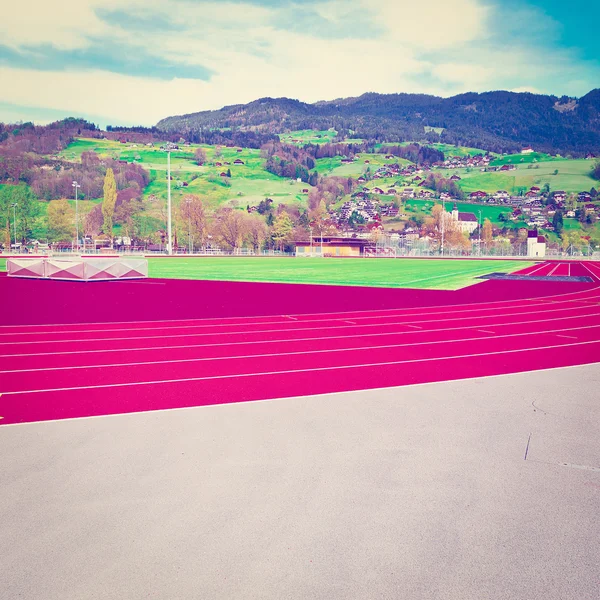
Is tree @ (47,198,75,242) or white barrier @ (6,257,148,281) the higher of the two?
tree @ (47,198,75,242)

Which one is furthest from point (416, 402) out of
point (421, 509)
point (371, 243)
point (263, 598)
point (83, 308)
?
point (371, 243)

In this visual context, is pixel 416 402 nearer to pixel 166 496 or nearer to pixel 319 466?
pixel 319 466

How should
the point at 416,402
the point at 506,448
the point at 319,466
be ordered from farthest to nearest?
the point at 416,402 → the point at 506,448 → the point at 319,466

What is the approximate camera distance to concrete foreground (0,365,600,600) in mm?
3344

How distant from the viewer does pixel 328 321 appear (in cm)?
1393

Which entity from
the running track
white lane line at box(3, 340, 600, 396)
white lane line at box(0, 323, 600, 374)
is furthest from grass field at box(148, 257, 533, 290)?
white lane line at box(3, 340, 600, 396)

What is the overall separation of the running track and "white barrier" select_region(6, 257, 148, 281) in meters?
13.5

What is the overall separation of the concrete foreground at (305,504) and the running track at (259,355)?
2.97 ft

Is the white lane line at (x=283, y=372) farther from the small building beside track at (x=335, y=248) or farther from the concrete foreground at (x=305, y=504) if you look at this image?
the small building beside track at (x=335, y=248)

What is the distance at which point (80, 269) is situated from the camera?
27750mm

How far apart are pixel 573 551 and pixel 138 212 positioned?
140 metres

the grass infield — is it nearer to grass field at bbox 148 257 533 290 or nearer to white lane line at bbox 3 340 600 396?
grass field at bbox 148 257 533 290

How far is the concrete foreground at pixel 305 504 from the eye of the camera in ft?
11.0

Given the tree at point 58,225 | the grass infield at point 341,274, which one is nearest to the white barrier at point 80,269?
the grass infield at point 341,274
